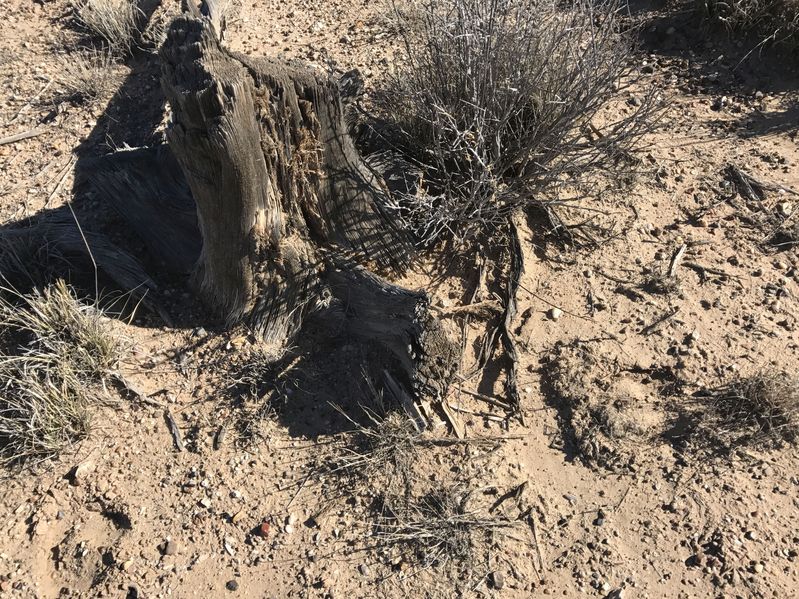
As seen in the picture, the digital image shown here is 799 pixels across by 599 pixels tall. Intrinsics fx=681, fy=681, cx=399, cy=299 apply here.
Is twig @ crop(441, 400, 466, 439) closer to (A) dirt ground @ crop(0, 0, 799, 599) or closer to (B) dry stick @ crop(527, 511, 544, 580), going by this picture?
(A) dirt ground @ crop(0, 0, 799, 599)

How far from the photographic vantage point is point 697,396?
3086 millimetres

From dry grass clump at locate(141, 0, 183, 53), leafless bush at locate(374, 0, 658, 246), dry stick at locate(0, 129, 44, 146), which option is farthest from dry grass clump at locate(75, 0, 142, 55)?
leafless bush at locate(374, 0, 658, 246)

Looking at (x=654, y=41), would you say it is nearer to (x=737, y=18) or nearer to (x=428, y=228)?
(x=737, y=18)

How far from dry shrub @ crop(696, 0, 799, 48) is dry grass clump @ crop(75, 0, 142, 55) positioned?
4050mm

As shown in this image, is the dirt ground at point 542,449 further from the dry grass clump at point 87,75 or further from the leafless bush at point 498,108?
the dry grass clump at point 87,75

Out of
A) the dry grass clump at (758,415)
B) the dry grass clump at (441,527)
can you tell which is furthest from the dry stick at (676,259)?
the dry grass clump at (441,527)

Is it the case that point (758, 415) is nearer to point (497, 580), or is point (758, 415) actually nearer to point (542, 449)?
point (542, 449)

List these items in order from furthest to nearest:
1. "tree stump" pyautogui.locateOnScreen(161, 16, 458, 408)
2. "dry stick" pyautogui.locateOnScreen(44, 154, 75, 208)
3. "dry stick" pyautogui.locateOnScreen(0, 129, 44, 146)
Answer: "dry stick" pyautogui.locateOnScreen(0, 129, 44, 146) → "dry stick" pyautogui.locateOnScreen(44, 154, 75, 208) → "tree stump" pyautogui.locateOnScreen(161, 16, 458, 408)

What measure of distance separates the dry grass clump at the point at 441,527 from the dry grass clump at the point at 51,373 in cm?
149

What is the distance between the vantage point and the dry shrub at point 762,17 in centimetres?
433

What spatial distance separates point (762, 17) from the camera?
4.45 metres

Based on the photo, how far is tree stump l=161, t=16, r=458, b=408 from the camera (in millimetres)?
2660

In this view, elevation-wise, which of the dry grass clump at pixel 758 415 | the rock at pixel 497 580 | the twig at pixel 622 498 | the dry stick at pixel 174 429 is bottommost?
the rock at pixel 497 580

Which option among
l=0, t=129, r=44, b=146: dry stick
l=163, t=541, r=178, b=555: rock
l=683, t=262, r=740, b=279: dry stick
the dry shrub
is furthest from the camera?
l=0, t=129, r=44, b=146: dry stick
